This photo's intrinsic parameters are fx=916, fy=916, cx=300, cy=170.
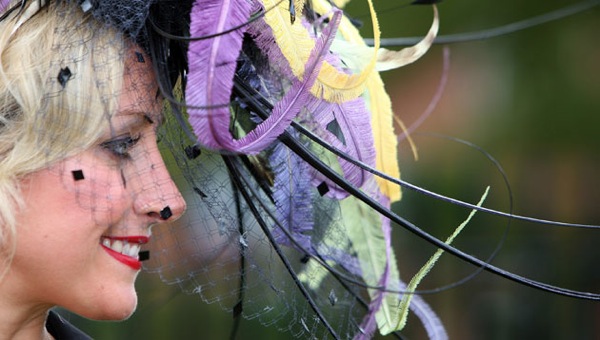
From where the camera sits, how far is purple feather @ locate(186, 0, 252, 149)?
1.25 meters

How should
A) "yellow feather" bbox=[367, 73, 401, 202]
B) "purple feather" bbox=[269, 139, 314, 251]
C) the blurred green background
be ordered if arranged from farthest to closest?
the blurred green background < "yellow feather" bbox=[367, 73, 401, 202] < "purple feather" bbox=[269, 139, 314, 251]

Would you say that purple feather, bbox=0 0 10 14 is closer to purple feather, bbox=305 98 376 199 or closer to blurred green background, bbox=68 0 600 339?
purple feather, bbox=305 98 376 199

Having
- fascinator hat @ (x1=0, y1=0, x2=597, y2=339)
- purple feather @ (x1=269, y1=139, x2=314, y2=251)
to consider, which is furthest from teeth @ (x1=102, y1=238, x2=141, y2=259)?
purple feather @ (x1=269, y1=139, x2=314, y2=251)

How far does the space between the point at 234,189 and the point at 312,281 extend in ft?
0.81

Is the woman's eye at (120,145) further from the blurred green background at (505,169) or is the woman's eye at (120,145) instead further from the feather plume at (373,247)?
the blurred green background at (505,169)

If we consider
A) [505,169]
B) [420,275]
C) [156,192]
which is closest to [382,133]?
[420,275]

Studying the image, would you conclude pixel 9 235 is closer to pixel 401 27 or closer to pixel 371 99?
pixel 371 99

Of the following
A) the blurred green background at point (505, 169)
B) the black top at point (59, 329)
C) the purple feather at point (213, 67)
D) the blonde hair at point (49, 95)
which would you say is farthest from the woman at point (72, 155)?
the blurred green background at point (505, 169)

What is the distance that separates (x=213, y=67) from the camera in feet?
4.09

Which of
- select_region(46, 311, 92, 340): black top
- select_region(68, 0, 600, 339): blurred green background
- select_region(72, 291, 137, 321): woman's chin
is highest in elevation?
select_region(68, 0, 600, 339): blurred green background

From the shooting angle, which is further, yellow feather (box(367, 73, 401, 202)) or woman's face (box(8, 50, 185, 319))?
yellow feather (box(367, 73, 401, 202))

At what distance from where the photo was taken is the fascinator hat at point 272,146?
1314mm

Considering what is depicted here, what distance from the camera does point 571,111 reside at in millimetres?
4676

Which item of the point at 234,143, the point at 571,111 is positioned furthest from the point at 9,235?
the point at 571,111
